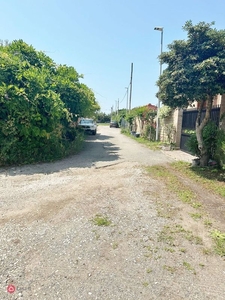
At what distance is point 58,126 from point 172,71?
4.90m

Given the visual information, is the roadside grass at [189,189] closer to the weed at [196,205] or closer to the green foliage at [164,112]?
the weed at [196,205]

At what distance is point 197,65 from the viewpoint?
5652 mm

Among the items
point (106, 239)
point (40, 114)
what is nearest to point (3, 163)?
point (40, 114)

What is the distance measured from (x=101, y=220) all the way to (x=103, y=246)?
69 cm

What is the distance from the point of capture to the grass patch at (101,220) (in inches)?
128

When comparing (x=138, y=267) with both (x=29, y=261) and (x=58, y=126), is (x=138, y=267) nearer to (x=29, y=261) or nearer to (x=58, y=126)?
(x=29, y=261)

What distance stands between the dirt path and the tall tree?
3.18 metres

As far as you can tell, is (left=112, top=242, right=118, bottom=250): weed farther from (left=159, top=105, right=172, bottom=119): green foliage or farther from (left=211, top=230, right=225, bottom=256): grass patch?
(left=159, top=105, right=172, bottom=119): green foliage

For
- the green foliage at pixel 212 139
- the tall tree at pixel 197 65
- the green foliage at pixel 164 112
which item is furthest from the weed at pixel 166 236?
the green foliage at pixel 164 112

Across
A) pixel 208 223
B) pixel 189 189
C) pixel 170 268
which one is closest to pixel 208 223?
pixel 208 223

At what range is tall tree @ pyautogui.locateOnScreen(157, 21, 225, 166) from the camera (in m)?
5.55

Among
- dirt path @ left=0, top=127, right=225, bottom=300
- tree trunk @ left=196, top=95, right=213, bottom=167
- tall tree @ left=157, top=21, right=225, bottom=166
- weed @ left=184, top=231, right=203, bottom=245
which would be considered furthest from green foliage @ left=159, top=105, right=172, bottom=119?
weed @ left=184, top=231, right=203, bottom=245

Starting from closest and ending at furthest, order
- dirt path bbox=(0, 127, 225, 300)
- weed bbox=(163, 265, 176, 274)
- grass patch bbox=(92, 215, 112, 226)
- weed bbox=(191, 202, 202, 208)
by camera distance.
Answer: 1. dirt path bbox=(0, 127, 225, 300)
2. weed bbox=(163, 265, 176, 274)
3. grass patch bbox=(92, 215, 112, 226)
4. weed bbox=(191, 202, 202, 208)

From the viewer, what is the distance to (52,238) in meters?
2.83
